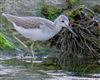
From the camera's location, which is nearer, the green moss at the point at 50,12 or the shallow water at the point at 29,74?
the shallow water at the point at 29,74

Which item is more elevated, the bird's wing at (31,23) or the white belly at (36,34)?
the bird's wing at (31,23)

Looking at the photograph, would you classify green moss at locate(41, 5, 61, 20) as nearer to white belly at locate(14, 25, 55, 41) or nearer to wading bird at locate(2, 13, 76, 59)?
wading bird at locate(2, 13, 76, 59)

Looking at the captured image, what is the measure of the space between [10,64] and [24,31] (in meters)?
1.32

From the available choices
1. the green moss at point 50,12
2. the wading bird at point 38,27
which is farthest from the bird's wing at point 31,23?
the green moss at point 50,12

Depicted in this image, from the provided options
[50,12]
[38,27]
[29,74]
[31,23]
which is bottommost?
[29,74]

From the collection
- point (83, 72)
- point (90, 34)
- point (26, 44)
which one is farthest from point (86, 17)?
point (83, 72)

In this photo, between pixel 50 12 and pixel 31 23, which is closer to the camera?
pixel 31 23

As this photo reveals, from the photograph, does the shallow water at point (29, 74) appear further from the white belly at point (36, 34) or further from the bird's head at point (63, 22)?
the bird's head at point (63, 22)

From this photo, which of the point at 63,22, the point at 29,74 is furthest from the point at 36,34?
the point at 29,74

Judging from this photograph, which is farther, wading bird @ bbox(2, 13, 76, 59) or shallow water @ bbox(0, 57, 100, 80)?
wading bird @ bbox(2, 13, 76, 59)

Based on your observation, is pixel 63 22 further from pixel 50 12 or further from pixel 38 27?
pixel 50 12

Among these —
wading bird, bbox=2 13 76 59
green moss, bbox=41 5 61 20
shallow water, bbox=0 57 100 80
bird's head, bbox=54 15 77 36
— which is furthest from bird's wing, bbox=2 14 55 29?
green moss, bbox=41 5 61 20

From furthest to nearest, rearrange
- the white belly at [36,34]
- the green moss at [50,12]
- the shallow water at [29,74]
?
the green moss at [50,12] → the white belly at [36,34] → the shallow water at [29,74]

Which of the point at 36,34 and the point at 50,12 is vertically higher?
the point at 50,12
